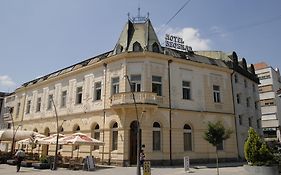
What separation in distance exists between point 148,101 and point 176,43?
10.0m

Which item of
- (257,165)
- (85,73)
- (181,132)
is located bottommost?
(257,165)

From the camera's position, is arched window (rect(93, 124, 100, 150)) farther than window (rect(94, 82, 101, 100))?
No

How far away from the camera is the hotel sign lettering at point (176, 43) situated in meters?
28.9

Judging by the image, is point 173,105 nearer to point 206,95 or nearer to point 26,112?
point 206,95

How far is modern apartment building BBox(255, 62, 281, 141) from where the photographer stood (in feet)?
180

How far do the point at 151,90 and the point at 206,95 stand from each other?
6.84m

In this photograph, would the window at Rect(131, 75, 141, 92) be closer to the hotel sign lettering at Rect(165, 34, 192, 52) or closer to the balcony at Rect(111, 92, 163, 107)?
the balcony at Rect(111, 92, 163, 107)

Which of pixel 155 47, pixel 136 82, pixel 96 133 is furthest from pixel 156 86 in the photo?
pixel 96 133

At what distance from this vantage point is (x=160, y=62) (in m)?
25.3

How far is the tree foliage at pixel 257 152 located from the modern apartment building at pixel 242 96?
567 inches

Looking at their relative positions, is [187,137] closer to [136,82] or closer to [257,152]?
[136,82]

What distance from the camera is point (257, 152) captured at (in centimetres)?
1511

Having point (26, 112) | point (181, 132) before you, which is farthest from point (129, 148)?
point (26, 112)

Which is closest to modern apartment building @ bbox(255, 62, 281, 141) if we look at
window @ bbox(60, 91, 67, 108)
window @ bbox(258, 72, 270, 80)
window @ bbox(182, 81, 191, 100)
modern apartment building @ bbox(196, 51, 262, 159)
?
window @ bbox(258, 72, 270, 80)
